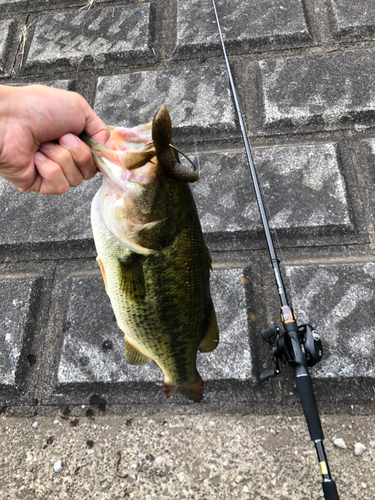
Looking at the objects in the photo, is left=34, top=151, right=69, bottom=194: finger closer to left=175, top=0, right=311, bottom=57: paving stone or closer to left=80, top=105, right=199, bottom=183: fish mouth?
left=80, top=105, right=199, bottom=183: fish mouth

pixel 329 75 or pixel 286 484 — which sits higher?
pixel 329 75

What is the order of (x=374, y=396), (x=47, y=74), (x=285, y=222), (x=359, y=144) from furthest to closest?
(x=47, y=74), (x=359, y=144), (x=285, y=222), (x=374, y=396)

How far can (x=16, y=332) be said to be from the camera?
2.22 m

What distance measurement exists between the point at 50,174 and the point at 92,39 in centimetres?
236

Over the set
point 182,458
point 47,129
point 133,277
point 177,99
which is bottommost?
point 182,458

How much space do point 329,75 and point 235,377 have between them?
220cm

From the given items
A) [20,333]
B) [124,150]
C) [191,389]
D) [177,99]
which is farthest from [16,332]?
[177,99]

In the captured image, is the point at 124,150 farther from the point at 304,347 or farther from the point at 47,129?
the point at 304,347

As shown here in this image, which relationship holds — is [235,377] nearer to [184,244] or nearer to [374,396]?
[374,396]

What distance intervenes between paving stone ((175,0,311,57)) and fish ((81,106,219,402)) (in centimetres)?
205

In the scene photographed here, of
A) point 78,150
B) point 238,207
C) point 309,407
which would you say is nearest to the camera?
point 78,150

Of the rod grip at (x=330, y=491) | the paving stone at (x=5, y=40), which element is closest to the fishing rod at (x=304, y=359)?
the rod grip at (x=330, y=491)

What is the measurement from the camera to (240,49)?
3.01 meters

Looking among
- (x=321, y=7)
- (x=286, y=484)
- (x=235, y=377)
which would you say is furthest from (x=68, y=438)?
(x=321, y=7)
